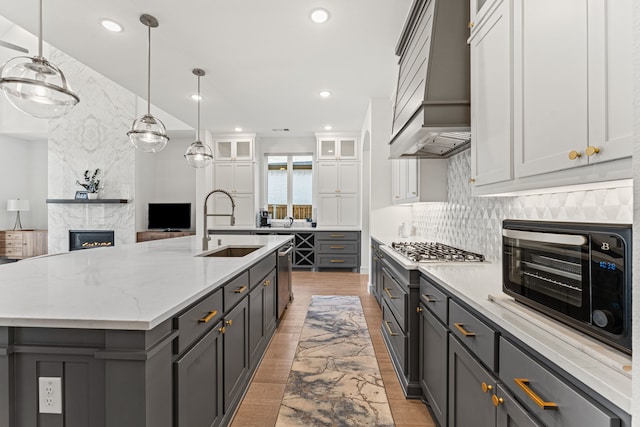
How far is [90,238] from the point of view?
6.76 meters

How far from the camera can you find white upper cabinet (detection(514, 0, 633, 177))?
0.83 m

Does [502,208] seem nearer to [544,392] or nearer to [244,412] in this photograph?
[544,392]

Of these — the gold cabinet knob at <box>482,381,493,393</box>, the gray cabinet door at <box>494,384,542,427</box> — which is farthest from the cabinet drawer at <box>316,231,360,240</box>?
the gray cabinet door at <box>494,384,542,427</box>

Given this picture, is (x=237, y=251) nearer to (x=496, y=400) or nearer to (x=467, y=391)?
(x=467, y=391)

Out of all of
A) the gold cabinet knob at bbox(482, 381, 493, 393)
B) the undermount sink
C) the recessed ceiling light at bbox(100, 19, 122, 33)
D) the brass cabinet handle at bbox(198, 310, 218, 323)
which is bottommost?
the gold cabinet knob at bbox(482, 381, 493, 393)

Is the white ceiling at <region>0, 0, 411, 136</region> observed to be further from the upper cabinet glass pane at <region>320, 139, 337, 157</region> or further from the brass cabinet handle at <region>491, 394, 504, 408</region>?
the brass cabinet handle at <region>491, 394, 504, 408</region>

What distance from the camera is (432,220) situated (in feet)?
11.8

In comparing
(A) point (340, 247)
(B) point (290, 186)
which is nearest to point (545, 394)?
(A) point (340, 247)

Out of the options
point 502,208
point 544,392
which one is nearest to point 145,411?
point 544,392

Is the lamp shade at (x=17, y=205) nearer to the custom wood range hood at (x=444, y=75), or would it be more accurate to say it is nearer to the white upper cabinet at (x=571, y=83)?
the custom wood range hood at (x=444, y=75)

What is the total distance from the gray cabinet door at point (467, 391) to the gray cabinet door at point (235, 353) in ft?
3.75

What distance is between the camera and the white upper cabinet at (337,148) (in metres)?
6.64

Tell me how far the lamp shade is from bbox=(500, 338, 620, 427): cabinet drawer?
9.25m

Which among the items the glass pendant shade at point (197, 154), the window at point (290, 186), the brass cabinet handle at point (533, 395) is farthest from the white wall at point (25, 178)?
the brass cabinet handle at point (533, 395)
